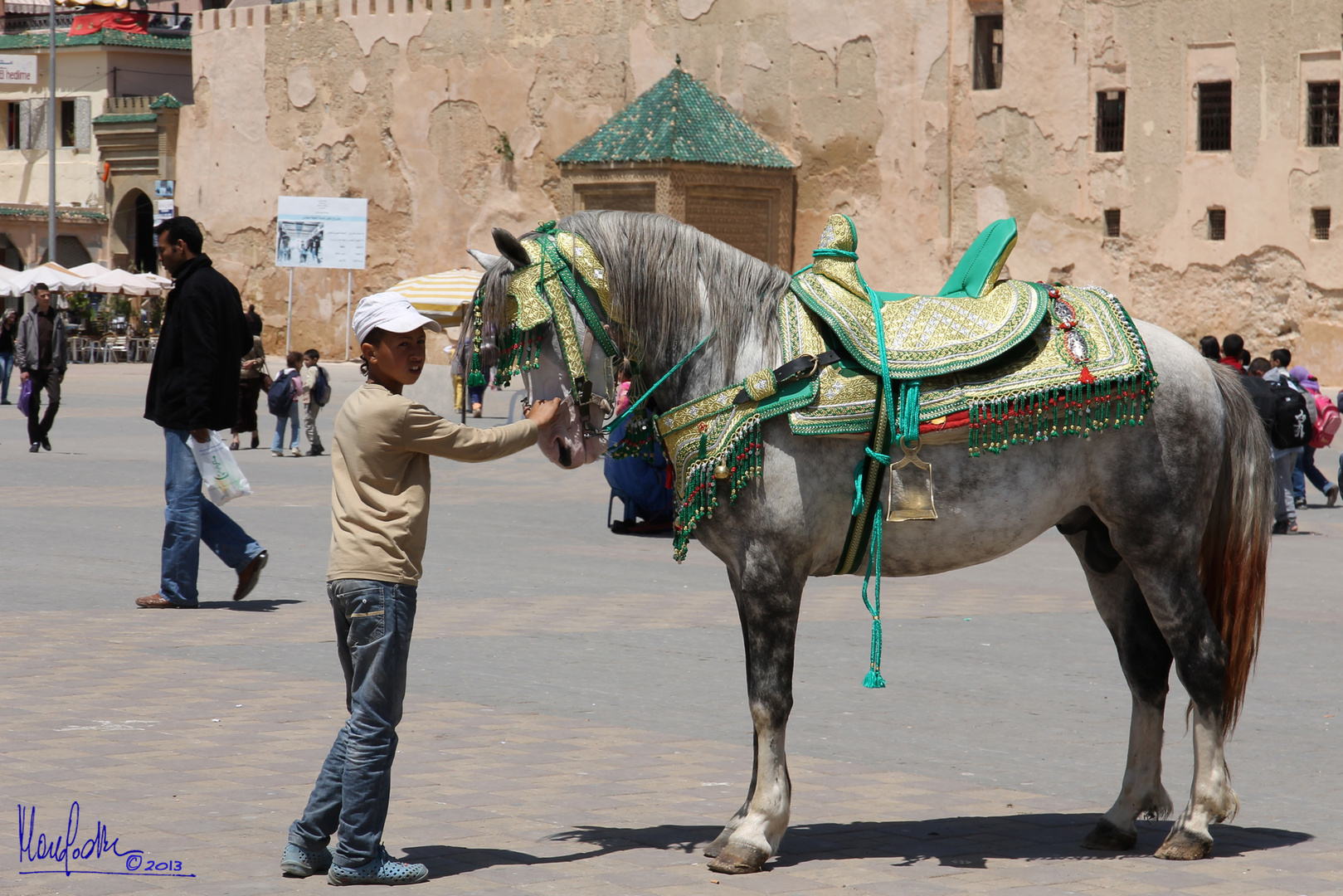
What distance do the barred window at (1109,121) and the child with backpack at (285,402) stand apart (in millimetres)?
17970

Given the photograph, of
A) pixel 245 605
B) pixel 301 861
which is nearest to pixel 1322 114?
pixel 245 605

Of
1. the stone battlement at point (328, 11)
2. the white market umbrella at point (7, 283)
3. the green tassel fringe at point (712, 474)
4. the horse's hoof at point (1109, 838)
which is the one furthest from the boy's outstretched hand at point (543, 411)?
the white market umbrella at point (7, 283)

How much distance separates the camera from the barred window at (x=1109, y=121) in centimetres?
3294

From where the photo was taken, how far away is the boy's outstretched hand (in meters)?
4.79

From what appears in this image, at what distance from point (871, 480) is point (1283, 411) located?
1083 cm

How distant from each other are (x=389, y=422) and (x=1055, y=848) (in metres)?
2.29

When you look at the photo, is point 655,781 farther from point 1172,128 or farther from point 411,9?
point 411,9

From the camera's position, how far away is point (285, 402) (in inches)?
812

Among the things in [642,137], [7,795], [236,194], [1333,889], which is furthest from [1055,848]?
[236,194]

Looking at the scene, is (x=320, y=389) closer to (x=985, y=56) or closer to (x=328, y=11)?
(x=985, y=56)

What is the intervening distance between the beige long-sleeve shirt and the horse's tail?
216cm

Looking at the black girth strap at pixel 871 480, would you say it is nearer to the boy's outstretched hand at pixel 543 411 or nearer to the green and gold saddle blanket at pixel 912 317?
the green and gold saddle blanket at pixel 912 317

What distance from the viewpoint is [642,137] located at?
36.9 meters

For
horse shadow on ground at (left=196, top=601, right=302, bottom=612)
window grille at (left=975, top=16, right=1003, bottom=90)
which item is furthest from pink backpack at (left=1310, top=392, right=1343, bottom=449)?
window grille at (left=975, top=16, right=1003, bottom=90)
